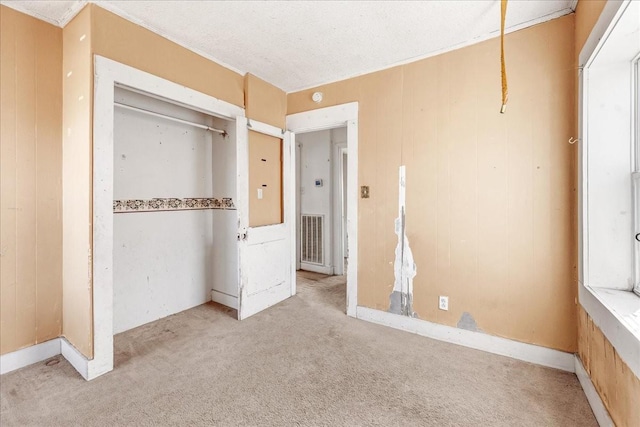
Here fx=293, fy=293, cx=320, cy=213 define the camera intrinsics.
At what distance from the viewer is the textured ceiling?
77.2 inches

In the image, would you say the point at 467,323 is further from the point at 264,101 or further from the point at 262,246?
the point at 264,101

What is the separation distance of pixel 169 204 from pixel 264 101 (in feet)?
4.88

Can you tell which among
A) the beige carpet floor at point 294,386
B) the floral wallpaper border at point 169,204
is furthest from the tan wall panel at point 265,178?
the beige carpet floor at point 294,386

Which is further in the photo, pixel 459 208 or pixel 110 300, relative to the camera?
pixel 459 208

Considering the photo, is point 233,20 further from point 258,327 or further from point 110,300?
point 258,327

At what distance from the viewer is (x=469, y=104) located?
237 cm

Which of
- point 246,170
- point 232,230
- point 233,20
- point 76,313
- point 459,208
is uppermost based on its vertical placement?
point 233,20

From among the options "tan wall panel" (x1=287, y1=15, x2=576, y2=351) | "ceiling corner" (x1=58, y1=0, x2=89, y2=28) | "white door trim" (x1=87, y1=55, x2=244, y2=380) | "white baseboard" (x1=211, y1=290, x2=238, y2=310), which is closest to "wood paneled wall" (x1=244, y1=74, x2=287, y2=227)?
"white baseboard" (x1=211, y1=290, x2=238, y2=310)

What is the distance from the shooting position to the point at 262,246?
314 cm

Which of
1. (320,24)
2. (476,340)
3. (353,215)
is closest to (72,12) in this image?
(320,24)

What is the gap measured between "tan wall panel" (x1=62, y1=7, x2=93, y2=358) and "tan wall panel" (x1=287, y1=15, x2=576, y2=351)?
2.19m

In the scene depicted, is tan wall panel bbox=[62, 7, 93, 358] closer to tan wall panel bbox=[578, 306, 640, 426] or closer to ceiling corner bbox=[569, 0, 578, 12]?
tan wall panel bbox=[578, 306, 640, 426]

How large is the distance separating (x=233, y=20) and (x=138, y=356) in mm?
2588

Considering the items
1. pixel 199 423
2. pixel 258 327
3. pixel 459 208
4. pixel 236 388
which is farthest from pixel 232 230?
pixel 459 208
